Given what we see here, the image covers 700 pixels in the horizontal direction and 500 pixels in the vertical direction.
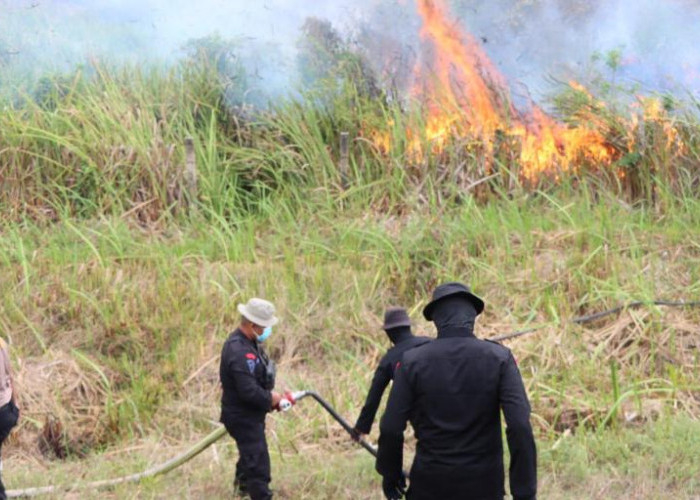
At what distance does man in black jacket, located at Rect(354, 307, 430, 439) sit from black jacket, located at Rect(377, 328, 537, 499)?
135 cm

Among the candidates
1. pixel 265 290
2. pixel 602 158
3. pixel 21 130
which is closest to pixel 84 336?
pixel 265 290

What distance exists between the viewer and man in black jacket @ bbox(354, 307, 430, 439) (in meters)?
6.37

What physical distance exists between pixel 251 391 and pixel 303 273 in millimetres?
3551

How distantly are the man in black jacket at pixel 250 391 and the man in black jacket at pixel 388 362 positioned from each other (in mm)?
531

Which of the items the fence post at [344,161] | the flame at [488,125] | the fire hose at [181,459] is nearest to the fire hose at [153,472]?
the fire hose at [181,459]

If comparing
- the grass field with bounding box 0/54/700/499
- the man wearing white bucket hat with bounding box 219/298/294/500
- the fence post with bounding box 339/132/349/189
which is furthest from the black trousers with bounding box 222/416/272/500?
A: the fence post with bounding box 339/132/349/189

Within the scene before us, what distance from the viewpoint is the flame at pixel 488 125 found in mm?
11680

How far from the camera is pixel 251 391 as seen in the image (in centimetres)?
636

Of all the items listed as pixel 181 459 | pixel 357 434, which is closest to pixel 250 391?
pixel 357 434

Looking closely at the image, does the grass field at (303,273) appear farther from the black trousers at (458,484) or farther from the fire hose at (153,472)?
the black trousers at (458,484)

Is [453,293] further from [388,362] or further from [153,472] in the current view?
[153,472]

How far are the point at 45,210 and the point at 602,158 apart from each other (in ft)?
19.0

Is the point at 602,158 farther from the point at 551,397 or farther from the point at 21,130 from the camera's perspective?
the point at 21,130

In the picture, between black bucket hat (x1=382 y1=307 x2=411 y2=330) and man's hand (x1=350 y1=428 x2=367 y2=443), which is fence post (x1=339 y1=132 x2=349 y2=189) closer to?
black bucket hat (x1=382 y1=307 x2=411 y2=330)
